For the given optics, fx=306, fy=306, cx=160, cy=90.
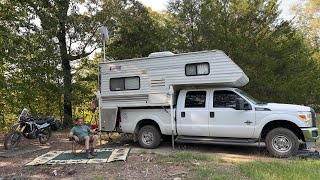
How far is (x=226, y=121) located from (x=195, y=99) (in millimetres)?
1060

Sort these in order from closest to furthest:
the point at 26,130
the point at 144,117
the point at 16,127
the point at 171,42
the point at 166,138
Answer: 1. the point at 16,127
2. the point at 144,117
3. the point at 26,130
4. the point at 166,138
5. the point at 171,42

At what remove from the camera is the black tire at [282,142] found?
23.4ft

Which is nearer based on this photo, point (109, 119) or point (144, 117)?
point (144, 117)

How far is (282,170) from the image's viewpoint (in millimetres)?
5648

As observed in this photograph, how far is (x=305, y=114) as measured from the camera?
7.13 meters


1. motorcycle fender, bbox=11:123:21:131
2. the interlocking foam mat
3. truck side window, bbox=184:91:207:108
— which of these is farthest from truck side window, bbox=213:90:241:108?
motorcycle fender, bbox=11:123:21:131

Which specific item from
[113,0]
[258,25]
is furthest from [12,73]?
[258,25]

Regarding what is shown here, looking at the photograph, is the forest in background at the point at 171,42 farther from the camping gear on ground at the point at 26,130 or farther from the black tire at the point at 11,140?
the black tire at the point at 11,140

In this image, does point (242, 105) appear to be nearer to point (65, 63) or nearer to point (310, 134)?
point (310, 134)

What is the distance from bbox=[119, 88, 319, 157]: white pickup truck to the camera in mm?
7195

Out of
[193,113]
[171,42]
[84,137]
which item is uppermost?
[171,42]

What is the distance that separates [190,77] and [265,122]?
2214 mm

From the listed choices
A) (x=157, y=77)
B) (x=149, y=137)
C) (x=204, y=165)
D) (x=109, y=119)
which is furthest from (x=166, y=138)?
(x=204, y=165)

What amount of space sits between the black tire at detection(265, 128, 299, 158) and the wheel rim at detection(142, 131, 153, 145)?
3176mm
